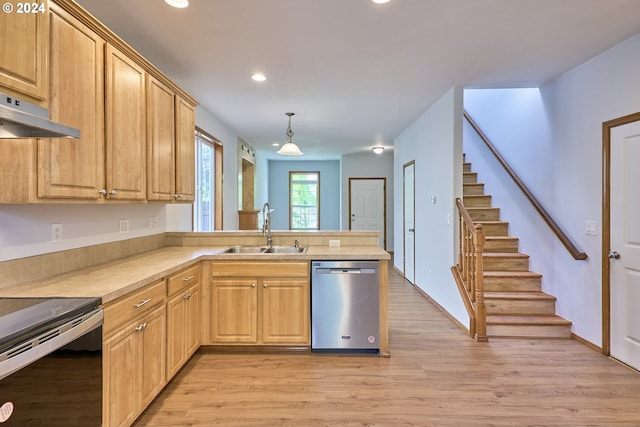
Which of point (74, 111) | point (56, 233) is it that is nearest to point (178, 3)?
point (74, 111)

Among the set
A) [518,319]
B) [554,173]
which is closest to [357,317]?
[518,319]

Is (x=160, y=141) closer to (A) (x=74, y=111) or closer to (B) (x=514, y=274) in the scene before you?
(A) (x=74, y=111)

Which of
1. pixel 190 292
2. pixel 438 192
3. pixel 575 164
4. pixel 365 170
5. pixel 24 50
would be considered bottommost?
pixel 190 292

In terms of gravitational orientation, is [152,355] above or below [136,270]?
below

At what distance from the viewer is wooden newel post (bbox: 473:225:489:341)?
327cm

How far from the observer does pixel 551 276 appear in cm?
368

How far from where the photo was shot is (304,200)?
980 cm

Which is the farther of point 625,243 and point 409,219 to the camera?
point 409,219

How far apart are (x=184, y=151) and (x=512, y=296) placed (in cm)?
364

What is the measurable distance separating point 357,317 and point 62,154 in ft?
7.69

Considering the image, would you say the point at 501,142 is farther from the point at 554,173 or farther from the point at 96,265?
the point at 96,265

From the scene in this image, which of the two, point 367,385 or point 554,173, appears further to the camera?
point 554,173

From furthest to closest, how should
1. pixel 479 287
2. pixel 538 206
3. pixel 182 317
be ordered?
pixel 538 206 < pixel 479 287 < pixel 182 317

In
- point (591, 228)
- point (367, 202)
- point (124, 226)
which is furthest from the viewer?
point (367, 202)
